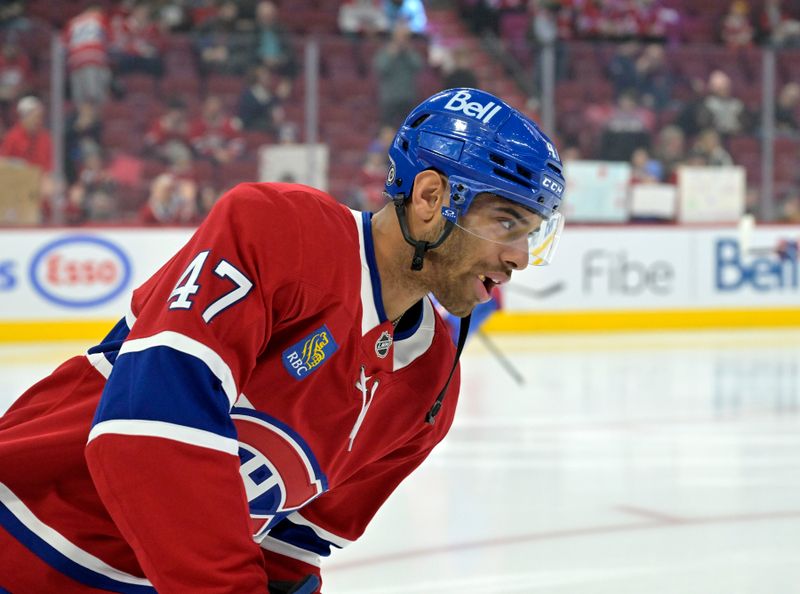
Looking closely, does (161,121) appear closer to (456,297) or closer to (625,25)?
(625,25)

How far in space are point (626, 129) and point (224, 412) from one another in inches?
337

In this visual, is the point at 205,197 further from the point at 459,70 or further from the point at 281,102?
the point at 459,70

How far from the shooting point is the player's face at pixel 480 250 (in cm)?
143

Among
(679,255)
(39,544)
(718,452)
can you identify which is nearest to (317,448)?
(39,544)

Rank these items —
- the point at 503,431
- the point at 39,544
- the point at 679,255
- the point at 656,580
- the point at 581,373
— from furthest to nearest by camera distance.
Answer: the point at 679,255 < the point at 581,373 < the point at 503,431 < the point at 656,580 < the point at 39,544

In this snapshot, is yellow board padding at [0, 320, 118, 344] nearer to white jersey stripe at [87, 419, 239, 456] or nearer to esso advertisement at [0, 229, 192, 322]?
esso advertisement at [0, 229, 192, 322]

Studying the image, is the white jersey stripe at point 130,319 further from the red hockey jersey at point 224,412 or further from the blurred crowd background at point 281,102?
the blurred crowd background at point 281,102

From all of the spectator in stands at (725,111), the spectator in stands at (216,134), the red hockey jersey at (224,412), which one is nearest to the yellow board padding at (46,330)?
the spectator in stands at (216,134)

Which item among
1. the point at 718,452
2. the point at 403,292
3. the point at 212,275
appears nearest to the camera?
the point at 212,275

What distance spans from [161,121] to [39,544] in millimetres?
7515

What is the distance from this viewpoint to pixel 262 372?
4.42 feet

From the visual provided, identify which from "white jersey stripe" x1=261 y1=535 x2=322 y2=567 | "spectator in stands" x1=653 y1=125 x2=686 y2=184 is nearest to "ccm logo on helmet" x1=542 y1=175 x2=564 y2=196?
"white jersey stripe" x1=261 y1=535 x2=322 y2=567

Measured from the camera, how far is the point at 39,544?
1.36 meters

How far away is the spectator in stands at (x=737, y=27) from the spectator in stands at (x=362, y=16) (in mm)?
3445
